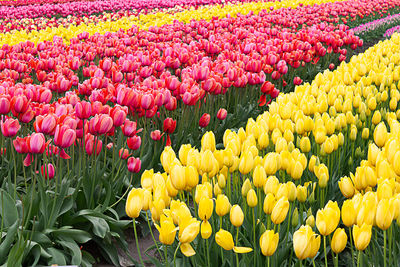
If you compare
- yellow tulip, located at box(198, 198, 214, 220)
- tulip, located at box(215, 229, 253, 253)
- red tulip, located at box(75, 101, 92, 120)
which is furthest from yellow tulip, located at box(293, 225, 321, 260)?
red tulip, located at box(75, 101, 92, 120)

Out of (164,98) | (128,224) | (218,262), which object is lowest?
(128,224)

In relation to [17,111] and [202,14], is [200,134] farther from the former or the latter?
[202,14]

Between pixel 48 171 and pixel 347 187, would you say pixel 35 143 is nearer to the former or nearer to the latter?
pixel 48 171

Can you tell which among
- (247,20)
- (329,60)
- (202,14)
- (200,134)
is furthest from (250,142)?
(202,14)

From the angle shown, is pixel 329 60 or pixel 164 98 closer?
pixel 164 98

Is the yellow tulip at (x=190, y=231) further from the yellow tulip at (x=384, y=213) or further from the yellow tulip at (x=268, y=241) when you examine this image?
the yellow tulip at (x=384, y=213)

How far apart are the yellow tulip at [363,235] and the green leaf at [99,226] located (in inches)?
65.5

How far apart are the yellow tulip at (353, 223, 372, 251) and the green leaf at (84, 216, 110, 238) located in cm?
166

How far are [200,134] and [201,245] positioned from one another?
7.46ft

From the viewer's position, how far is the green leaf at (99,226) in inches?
107

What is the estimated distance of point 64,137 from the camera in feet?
7.93

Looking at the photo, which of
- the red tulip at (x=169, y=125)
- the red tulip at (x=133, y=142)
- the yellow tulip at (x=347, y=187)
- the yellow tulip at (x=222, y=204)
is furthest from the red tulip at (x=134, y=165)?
the yellow tulip at (x=347, y=187)

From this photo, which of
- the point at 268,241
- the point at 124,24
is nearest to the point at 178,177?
the point at 268,241

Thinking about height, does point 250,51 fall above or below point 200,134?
above
